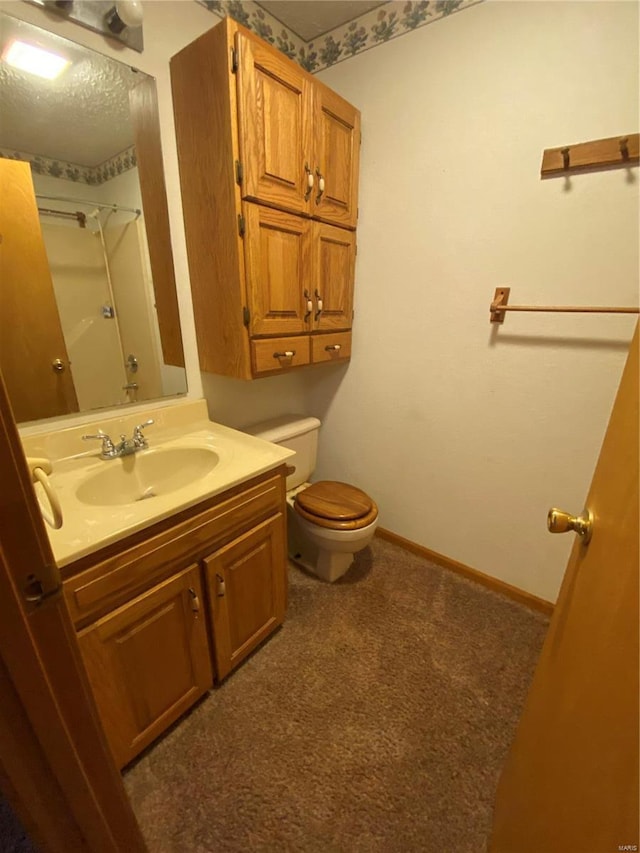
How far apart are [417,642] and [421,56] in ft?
7.72

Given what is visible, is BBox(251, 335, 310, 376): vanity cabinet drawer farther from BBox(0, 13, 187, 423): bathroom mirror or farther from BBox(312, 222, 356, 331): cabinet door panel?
BBox(0, 13, 187, 423): bathroom mirror

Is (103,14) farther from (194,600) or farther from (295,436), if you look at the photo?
(194,600)

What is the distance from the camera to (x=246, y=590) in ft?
4.04

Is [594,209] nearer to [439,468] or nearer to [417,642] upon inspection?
[439,468]

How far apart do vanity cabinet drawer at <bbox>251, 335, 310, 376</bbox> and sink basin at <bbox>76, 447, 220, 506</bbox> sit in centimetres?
39

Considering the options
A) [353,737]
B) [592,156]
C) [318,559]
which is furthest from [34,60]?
[353,737]

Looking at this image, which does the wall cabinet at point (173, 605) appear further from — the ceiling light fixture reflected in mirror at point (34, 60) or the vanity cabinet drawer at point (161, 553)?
the ceiling light fixture reflected in mirror at point (34, 60)

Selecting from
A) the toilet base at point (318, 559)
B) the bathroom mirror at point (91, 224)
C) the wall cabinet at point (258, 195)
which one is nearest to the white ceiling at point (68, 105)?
the bathroom mirror at point (91, 224)

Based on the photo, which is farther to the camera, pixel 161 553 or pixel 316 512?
pixel 316 512

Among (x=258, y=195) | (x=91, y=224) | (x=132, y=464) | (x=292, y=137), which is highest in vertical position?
(x=292, y=137)

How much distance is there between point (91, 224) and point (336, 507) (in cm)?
140

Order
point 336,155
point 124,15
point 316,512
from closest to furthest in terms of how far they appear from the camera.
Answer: point 124,15 → point 336,155 → point 316,512

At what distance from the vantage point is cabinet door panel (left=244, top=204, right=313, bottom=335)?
49.4 inches

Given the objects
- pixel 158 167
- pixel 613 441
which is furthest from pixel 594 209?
pixel 158 167
